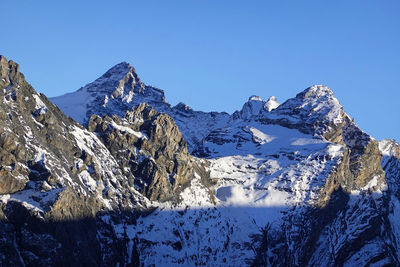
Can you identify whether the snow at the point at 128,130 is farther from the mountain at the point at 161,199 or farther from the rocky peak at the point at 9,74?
the rocky peak at the point at 9,74

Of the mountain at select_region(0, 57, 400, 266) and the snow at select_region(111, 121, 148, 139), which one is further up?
the snow at select_region(111, 121, 148, 139)

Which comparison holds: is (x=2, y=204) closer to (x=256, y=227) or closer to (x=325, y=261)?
(x=256, y=227)

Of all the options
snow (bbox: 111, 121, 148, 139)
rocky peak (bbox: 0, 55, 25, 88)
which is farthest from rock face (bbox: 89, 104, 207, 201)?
rocky peak (bbox: 0, 55, 25, 88)

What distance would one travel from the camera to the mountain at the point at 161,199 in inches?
4867

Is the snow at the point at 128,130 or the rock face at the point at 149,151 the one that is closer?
the rock face at the point at 149,151

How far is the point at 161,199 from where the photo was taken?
157m

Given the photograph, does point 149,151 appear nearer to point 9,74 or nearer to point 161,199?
point 161,199

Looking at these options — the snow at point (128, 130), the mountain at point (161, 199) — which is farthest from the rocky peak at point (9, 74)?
the snow at point (128, 130)

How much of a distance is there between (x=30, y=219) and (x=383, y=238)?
97295 millimetres

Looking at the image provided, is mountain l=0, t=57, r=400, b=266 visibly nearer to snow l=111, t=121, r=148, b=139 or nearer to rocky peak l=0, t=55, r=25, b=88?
rocky peak l=0, t=55, r=25, b=88

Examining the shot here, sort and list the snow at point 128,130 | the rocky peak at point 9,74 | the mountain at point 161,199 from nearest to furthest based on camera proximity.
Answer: the mountain at point 161,199 → the rocky peak at point 9,74 → the snow at point 128,130

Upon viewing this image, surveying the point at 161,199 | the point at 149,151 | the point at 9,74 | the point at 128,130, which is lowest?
the point at 161,199

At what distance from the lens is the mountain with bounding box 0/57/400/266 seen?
123625 mm

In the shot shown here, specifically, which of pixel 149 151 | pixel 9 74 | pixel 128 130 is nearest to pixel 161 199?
pixel 149 151
